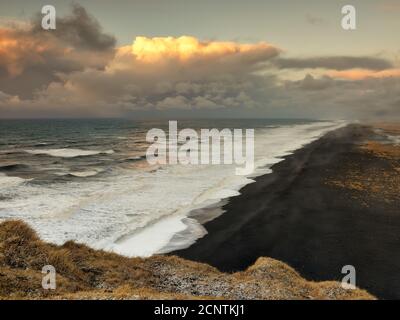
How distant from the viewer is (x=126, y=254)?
22078 millimetres

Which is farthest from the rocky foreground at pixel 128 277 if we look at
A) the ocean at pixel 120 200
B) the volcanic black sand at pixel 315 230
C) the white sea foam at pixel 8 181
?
the white sea foam at pixel 8 181

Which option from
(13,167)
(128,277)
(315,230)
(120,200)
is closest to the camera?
(128,277)

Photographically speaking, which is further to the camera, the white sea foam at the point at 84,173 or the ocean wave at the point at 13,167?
the ocean wave at the point at 13,167

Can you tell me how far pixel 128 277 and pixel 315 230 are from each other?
46.0 ft

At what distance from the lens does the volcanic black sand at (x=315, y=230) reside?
20703mm

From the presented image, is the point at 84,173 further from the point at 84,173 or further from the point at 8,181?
the point at 8,181

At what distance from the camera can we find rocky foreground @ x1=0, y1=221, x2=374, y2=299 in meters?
15.3

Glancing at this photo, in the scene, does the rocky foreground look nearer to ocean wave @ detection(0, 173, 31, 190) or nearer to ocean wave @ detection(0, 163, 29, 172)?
ocean wave @ detection(0, 173, 31, 190)

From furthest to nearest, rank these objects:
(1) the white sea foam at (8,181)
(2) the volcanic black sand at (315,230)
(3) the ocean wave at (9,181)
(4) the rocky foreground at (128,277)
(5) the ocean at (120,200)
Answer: (3) the ocean wave at (9,181)
(1) the white sea foam at (8,181)
(5) the ocean at (120,200)
(2) the volcanic black sand at (315,230)
(4) the rocky foreground at (128,277)

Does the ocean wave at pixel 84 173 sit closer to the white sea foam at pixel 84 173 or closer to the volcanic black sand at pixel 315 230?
the white sea foam at pixel 84 173

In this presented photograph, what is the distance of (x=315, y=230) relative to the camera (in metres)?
26.4

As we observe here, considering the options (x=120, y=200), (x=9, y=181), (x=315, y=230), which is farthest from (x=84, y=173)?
(x=315, y=230)

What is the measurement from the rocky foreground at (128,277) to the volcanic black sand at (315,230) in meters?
2.04

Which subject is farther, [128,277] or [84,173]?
[84,173]
